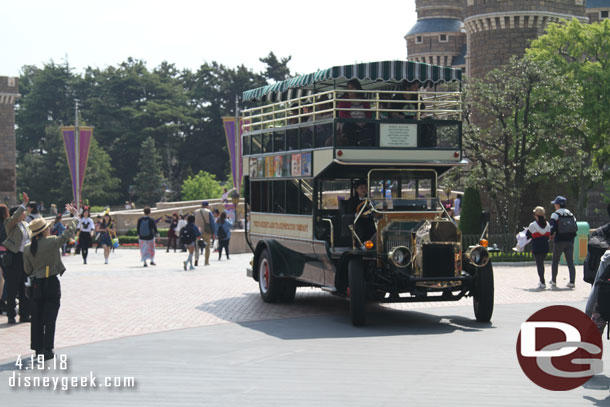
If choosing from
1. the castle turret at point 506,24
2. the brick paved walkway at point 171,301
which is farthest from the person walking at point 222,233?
the castle turret at point 506,24

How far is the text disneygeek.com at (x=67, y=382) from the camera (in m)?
9.02

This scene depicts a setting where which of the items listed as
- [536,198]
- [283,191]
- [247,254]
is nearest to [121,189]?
[536,198]

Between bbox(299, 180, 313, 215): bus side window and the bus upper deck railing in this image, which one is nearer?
the bus upper deck railing

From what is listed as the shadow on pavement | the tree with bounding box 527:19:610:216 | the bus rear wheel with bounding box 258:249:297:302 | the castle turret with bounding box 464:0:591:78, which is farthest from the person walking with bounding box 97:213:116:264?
the castle turret with bounding box 464:0:591:78

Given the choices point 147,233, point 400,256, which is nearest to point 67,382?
point 400,256

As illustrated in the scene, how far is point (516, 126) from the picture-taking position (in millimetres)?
33312

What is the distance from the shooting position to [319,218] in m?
14.7

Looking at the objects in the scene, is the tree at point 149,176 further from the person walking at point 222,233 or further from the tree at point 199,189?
the person walking at point 222,233

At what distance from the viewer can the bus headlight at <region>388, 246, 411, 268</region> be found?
12742mm

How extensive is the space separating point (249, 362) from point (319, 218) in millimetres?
4682

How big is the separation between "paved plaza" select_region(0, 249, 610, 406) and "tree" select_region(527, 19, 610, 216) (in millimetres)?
25754

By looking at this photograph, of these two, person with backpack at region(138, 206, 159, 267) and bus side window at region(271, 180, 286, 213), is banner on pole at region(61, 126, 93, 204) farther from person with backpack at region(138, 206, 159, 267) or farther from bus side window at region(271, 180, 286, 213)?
bus side window at region(271, 180, 286, 213)

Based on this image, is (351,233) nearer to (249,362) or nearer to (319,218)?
(319,218)

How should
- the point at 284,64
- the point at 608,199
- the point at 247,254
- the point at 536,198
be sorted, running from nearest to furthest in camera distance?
the point at 247,254, the point at 536,198, the point at 608,199, the point at 284,64
